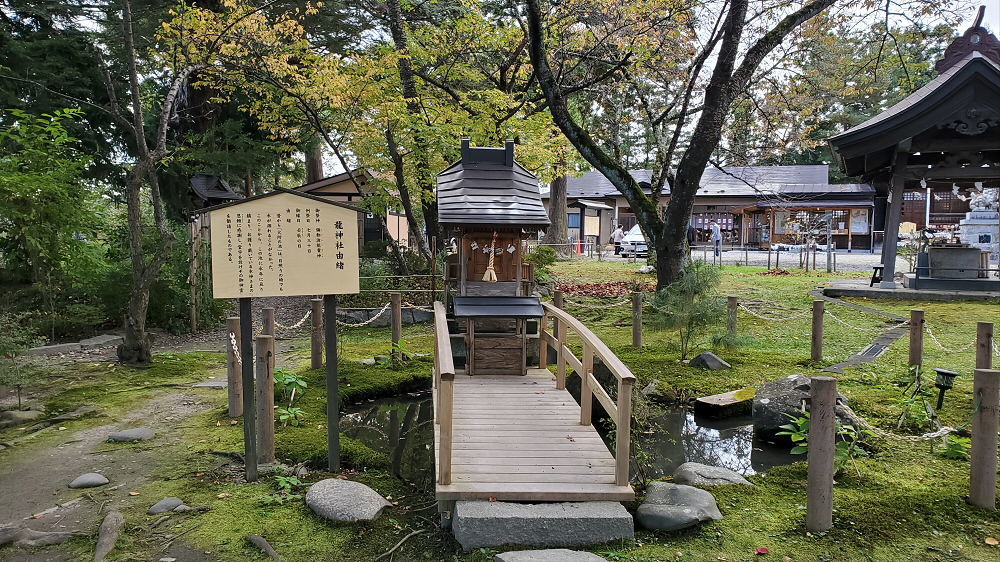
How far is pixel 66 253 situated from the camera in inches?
412

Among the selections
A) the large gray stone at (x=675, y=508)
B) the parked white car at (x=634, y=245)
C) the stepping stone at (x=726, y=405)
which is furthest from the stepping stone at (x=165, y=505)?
the parked white car at (x=634, y=245)

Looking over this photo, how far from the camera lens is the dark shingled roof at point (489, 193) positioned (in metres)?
7.55

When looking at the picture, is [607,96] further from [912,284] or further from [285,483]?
[285,483]

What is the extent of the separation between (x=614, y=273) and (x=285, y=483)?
54.3 feet

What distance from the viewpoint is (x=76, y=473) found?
5.34 meters

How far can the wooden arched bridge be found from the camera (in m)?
4.52

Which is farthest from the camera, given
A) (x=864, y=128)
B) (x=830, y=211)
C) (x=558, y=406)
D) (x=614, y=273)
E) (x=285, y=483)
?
(x=830, y=211)

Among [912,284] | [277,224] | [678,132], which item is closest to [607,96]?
[678,132]

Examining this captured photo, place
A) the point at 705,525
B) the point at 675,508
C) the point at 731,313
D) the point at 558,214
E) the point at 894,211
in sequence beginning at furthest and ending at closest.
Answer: the point at 558,214, the point at 894,211, the point at 731,313, the point at 675,508, the point at 705,525

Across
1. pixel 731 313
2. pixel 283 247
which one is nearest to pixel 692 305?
pixel 731 313

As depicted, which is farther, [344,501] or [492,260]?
[492,260]

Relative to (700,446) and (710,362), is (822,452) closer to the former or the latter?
(700,446)

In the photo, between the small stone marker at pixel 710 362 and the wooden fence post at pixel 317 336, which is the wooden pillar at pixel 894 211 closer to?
the small stone marker at pixel 710 362

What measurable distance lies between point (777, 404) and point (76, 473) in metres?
7.06
